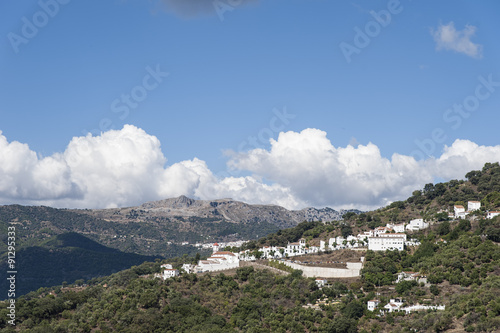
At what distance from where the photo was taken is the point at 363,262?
70188mm

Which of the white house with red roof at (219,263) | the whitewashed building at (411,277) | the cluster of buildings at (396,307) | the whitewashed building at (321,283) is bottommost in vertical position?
the cluster of buildings at (396,307)

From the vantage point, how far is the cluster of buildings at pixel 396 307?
5575 cm

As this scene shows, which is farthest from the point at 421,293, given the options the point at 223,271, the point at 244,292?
the point at 223,271

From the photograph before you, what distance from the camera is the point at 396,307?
2243 inches

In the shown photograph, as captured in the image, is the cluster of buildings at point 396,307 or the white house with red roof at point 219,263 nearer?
the cluster of buildings at point 396,307

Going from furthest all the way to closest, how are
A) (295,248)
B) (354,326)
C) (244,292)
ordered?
(295,248) < (244,292) < (354,326)

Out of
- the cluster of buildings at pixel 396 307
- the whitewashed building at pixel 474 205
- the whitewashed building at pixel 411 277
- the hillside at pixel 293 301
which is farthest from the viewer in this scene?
the whitewashed building at pixel 474 205

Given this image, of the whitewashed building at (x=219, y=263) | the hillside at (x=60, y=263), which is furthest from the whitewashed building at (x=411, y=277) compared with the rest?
the hillside at (x=60, y=263)

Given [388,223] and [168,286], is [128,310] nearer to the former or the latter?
[168,286]

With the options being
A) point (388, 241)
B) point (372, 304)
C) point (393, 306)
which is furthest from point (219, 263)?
point (393, 306)

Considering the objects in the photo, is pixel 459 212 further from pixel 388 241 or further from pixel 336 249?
pixel 336 249

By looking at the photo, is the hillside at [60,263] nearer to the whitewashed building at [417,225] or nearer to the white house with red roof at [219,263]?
the white house with red roof at [219,263]

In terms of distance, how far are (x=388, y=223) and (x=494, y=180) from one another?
20.2 m

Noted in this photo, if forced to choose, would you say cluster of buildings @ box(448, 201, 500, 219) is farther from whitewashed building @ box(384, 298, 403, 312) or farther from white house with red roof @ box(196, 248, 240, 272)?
white house with red roof @ box(196, 248, 240, 272)
